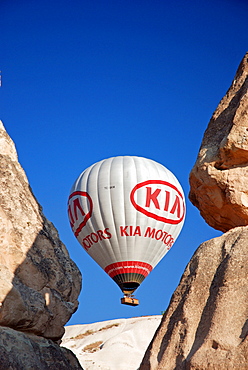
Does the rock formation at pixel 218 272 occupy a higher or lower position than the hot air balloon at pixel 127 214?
lower

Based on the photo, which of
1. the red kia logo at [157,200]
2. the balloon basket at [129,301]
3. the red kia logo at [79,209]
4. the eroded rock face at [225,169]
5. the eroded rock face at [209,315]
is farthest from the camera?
the balloon basket at [129,301]

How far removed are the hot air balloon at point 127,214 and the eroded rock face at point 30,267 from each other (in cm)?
1284

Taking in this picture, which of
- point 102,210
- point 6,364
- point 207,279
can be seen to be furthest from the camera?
point 102,210

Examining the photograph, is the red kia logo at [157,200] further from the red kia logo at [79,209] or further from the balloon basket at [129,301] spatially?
the balloon basket at [129,301]

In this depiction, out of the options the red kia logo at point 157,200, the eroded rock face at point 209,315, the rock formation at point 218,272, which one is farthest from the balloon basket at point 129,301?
the eroded rock face at point 209,315

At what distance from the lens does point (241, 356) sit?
5.44 meters

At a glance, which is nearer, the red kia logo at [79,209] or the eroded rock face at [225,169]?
the eroded rock face at [225,169]

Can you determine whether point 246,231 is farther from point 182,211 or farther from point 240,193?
point 182,211

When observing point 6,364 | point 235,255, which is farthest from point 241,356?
point 6,364

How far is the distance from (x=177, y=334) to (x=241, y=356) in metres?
0.91

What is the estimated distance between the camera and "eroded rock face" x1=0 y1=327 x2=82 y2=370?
7676 millimetres

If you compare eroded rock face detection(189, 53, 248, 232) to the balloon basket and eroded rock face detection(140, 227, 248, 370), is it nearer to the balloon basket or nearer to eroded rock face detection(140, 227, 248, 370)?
eroded rock face detection(140, 227, 248, 370)

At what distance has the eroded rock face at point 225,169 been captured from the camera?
7.08 m

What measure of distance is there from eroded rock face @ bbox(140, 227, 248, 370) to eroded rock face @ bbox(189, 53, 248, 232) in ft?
1.82
